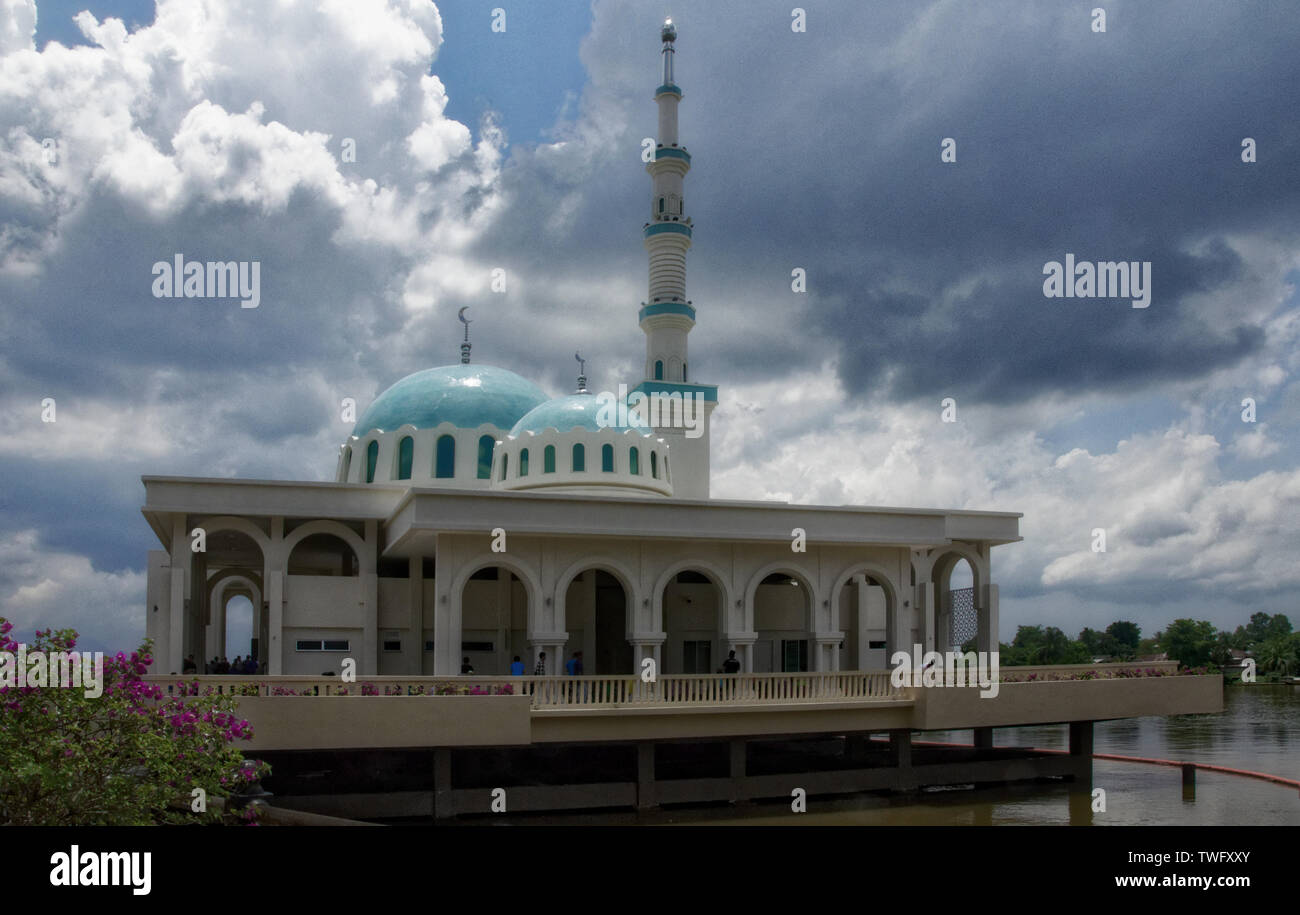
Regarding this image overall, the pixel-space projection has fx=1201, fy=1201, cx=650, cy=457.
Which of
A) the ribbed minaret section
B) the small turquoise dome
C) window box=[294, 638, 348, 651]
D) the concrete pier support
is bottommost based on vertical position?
the concrete pier support

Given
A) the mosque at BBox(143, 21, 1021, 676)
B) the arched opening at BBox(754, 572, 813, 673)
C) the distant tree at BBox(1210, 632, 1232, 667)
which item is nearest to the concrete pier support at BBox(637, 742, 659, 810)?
the mosque at BBox(143, 21, 1021, 676)

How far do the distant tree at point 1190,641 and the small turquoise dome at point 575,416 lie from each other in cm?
7733

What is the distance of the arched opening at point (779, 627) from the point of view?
98.2ft

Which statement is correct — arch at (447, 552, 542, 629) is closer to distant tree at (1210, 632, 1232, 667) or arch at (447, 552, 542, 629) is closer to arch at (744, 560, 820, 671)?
arch at (744, 560, 820, 671)

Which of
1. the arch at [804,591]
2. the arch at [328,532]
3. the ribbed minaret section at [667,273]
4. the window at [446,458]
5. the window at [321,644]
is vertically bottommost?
the window at [321,644]

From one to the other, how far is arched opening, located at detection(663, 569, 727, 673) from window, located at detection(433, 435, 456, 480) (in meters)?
7.35

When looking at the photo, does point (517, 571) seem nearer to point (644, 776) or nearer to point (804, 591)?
point (644, 776)

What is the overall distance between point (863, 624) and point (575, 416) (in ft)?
30.4

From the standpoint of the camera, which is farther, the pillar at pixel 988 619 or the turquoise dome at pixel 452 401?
the turquoise dome at pixel 452 401

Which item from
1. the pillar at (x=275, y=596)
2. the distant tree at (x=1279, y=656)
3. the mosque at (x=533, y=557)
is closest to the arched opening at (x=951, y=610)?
the mosque at (x=533, y=557)

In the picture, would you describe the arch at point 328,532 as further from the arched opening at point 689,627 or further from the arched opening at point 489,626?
the arched opening at point 689,627

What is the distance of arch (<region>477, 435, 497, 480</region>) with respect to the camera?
3316cm

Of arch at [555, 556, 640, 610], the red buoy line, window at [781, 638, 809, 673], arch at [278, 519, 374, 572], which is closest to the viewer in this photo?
arch at [555, 556, 640, 610]
